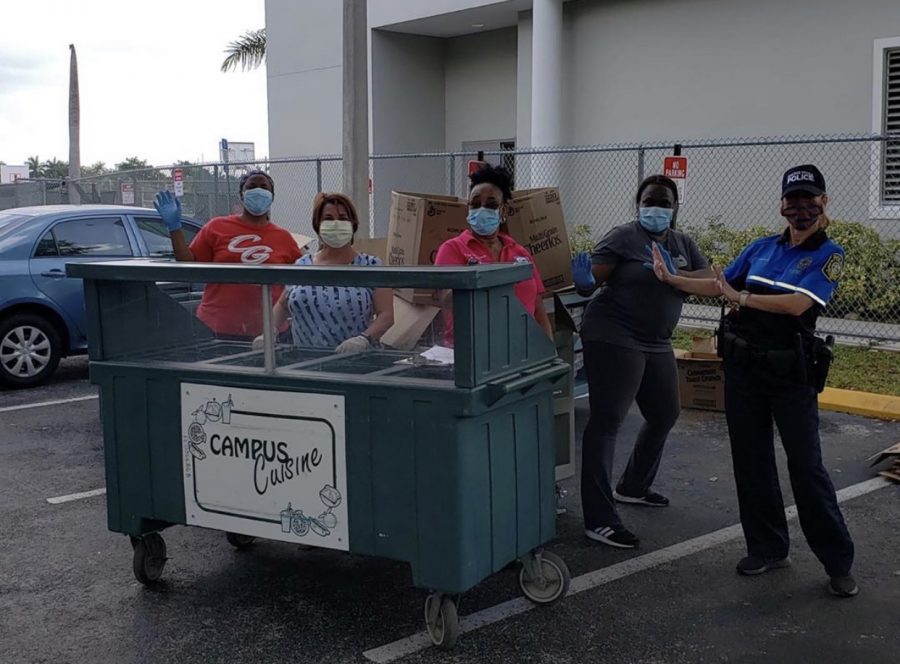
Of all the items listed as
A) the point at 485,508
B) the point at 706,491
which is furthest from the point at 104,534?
the point at 706,491

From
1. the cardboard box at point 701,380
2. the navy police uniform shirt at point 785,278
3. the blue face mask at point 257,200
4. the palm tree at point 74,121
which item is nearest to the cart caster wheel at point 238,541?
the blue face mask at point 257,200

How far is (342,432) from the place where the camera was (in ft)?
12.7

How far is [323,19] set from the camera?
19375 millimetres

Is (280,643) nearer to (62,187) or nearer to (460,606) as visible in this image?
(460,606)

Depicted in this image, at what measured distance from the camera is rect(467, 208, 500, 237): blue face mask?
4.56 metres

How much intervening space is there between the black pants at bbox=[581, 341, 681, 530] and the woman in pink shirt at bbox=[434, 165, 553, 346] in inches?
15.7

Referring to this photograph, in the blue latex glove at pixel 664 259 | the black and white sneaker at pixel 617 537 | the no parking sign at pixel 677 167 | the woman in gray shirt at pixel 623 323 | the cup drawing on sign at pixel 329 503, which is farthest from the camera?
the no parking sign at pixel 677 167

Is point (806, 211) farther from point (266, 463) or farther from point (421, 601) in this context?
point (266, 463)

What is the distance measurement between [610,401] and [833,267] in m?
1.21

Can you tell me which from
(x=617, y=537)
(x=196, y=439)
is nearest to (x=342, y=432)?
(x=196, y=439)

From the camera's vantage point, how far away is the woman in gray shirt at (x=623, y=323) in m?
4.82

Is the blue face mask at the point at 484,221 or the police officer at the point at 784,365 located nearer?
the police officer at the point at 784,365

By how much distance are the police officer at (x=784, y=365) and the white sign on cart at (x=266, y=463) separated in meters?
1.73

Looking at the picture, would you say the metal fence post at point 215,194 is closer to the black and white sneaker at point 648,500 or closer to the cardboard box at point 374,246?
the cardboard box at point 374,246
